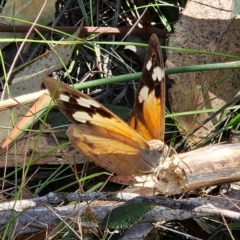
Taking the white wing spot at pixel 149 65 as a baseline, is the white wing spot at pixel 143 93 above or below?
below

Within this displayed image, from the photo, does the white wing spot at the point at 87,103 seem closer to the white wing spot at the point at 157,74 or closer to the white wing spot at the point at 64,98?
the white wing spot at the point at 64,98

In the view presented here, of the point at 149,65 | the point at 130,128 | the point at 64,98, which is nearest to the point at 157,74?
the point at 149,65

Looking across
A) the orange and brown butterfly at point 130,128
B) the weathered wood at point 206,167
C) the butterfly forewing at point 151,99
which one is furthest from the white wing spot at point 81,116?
the weathered wood at point 206,167

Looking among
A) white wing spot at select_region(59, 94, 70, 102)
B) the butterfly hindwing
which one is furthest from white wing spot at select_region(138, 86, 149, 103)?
white wing spot at select_region(59, 94, 70, 102)

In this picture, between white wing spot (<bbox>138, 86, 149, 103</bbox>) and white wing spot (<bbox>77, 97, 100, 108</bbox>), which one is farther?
white wing spot (<bbox>138, 86, 149, 103</bbox>)

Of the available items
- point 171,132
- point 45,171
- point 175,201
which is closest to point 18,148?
point 45,171

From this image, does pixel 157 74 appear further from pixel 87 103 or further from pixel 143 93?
pixel 87 103

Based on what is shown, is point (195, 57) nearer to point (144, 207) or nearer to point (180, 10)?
point (180, 10)

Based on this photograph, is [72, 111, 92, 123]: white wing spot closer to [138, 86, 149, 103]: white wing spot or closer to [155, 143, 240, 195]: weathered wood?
[138, 86, 149, 103]: white wing spot
